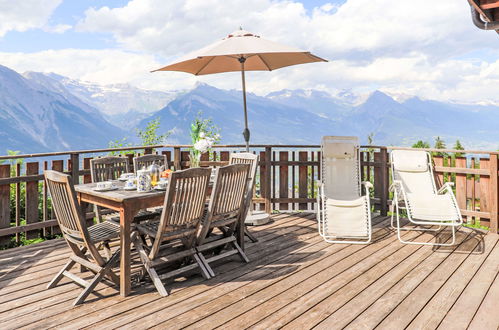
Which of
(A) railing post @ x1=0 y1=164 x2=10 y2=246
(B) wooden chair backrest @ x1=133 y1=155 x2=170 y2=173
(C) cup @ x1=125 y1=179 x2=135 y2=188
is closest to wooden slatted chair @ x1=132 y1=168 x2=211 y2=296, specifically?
(C) cup @ x1=125 y1=179 x2=135 y2=188

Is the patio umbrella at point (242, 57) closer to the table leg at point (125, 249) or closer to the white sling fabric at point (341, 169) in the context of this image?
the white sling fabric at point (341, 169)

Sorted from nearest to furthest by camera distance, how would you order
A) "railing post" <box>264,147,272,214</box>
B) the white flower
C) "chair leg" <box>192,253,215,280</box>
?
1. "chair leg" <box>192,253,215,280</box>
2. the white flower
3. "railing post" <box>264,147,272,214</box>

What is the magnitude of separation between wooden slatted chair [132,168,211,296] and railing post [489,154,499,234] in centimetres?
403

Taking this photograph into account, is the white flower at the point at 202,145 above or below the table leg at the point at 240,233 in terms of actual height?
above

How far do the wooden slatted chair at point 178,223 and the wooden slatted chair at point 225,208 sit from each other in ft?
0.39

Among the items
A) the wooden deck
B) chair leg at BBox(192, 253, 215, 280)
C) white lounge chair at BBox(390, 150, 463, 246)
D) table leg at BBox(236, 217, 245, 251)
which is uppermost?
white lounge chair at BBox(390, 150, 463, 246)

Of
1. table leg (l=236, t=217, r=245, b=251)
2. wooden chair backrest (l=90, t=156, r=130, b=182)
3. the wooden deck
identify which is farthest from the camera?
wooden chair backrest (l=90, t=156, r=130, b=182)

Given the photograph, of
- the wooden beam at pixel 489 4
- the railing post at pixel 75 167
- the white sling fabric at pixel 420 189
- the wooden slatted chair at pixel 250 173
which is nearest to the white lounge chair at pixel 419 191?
the white sling fabric at pixel 420 189

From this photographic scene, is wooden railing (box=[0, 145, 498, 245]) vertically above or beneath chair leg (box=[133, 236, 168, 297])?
above

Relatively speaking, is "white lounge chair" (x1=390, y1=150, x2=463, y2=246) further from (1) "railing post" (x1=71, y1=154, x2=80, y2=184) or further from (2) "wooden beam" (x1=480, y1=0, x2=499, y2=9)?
(1) "railing post" (x1=71, y1=154, x2=80, y2=184)

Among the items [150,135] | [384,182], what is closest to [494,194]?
[384,182]

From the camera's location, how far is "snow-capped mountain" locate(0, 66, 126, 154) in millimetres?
155900

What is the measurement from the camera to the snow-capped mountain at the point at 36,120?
15590 cm

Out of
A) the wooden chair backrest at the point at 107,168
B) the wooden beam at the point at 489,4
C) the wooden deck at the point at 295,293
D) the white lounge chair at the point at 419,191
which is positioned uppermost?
the wooden beam at the point at 489,4
